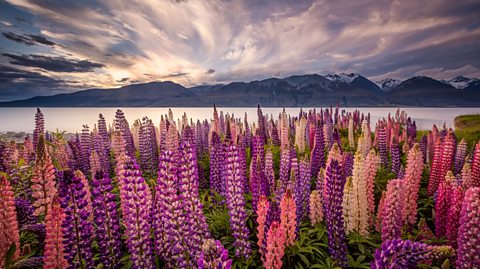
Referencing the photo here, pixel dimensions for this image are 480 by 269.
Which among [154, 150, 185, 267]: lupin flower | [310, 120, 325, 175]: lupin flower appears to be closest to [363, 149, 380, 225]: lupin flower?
[310, 120, 325, 175]: lupin flower

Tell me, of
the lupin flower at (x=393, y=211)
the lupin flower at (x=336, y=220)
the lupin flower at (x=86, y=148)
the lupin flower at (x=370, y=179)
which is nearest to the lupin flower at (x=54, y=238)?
the lupin flower at (x=336, y=220)

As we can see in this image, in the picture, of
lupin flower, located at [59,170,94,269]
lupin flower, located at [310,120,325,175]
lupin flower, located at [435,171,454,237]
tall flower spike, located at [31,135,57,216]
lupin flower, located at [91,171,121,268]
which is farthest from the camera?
lupin flower, located at [310,120,325,175]

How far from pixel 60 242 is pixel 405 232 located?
687 cm

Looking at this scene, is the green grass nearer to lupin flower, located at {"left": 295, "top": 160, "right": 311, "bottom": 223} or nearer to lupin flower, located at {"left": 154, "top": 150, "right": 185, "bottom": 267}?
lupin flower, located at {"left": 295, "top": 160, "right": 311, "bottom": 223}

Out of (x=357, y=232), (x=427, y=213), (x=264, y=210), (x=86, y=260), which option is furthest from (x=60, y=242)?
(x=427, y=213)

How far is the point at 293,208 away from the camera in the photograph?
450 centimetres

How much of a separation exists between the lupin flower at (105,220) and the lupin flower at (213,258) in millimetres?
1915

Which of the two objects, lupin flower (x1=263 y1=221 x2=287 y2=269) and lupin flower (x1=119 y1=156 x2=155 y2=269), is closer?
lupin flower (x1=119 y1=156 x2=155 y2=269)

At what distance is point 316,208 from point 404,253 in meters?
3.56

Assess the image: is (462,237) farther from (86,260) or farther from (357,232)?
(86,260)

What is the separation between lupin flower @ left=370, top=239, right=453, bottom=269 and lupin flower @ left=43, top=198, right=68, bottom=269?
4183mm

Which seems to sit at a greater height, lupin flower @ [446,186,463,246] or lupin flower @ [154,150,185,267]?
lupin flower @ [154,150,185,267]

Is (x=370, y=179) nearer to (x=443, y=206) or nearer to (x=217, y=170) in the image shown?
(x=443, y=206)

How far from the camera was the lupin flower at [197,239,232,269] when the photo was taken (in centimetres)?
262
